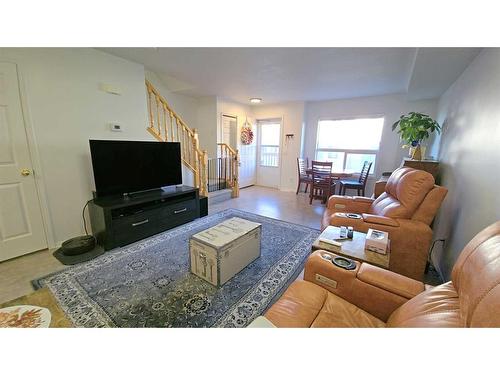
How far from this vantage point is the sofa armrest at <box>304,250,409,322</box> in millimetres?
936

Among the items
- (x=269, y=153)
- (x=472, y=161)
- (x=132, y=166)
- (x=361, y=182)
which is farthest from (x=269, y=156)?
(x=472, y=161)

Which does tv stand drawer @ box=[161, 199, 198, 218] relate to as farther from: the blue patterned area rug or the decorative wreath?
the decorative wreath

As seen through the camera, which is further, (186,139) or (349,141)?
(349,141)

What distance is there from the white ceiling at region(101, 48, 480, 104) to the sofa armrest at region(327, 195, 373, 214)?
5.13 feet

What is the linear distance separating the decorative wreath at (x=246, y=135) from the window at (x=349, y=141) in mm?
1820


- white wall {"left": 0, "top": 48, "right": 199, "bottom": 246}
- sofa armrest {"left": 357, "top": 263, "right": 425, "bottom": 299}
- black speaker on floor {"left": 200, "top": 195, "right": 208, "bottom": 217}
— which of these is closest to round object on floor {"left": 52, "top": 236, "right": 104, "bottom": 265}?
white wall {"left": 0, "top": 48, "right": 199, "bottom": 246}

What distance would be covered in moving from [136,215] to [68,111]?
1416 millimetres

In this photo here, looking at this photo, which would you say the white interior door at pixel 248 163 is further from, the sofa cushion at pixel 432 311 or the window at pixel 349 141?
the sofa cushion at pixel 432 311

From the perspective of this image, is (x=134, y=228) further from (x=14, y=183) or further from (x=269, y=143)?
(x=269, y=143)

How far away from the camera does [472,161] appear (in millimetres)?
1686

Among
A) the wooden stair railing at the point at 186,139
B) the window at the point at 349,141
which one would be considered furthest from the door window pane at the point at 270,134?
the wooden stair railing at the point at 186,139

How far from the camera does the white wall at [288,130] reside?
5084 millimetres
